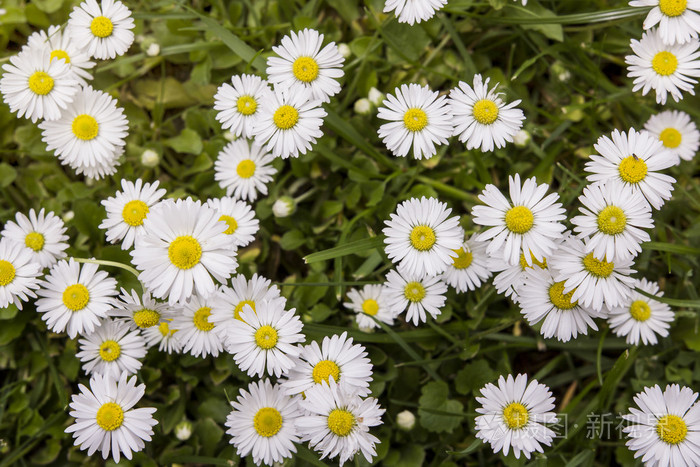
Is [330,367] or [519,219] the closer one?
[519,219]

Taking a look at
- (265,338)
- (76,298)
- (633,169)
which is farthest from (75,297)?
(633,169)

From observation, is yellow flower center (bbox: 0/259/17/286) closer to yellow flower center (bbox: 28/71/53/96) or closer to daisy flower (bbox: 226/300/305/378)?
yellow flower center (bbox: 28/71/53/96)

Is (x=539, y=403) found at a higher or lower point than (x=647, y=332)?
lower

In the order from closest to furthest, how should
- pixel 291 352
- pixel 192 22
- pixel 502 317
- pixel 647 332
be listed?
pixel 291 352, pixel 647 332, pixel 502 317, pixel 192 22

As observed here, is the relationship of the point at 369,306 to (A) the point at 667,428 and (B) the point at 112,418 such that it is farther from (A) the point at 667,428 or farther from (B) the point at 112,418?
(A) the point at 667,428

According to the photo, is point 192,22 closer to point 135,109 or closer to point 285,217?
point 135,109

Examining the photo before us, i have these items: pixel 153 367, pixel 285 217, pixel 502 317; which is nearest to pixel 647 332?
pixel 502 317

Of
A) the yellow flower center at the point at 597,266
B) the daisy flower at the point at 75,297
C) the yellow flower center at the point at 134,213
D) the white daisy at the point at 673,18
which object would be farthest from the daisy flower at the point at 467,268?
the daisy flower at the point at 75,297
